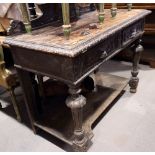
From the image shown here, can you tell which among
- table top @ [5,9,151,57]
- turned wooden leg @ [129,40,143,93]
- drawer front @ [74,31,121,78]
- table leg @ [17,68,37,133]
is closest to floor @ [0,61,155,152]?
turned wooden leg @ [129,40,143,93]

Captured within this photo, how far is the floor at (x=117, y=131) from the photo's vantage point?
4.46 ft

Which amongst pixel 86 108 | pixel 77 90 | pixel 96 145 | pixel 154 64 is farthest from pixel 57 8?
pixel 154 64

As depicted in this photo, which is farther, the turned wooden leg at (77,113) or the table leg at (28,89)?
the table leg at (28,89)

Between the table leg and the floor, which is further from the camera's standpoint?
the floor

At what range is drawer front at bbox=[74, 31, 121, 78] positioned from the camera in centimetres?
96

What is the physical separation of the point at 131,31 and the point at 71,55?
76 cm

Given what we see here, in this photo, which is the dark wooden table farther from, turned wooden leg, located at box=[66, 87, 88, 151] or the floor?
the floor

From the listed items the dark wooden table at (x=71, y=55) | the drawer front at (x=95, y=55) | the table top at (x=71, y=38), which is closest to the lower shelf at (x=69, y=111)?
the dark wooden table at (x=71, y=55)

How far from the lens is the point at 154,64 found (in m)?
2.34

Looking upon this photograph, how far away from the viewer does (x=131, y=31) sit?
4.75ft

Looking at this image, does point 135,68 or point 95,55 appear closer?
point 95,55

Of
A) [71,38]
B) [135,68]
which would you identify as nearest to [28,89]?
[71,38]

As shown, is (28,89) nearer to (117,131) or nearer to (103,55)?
(103,55)

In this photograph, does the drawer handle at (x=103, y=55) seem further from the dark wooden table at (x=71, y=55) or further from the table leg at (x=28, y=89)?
the table leg at (x=28, y=89)
